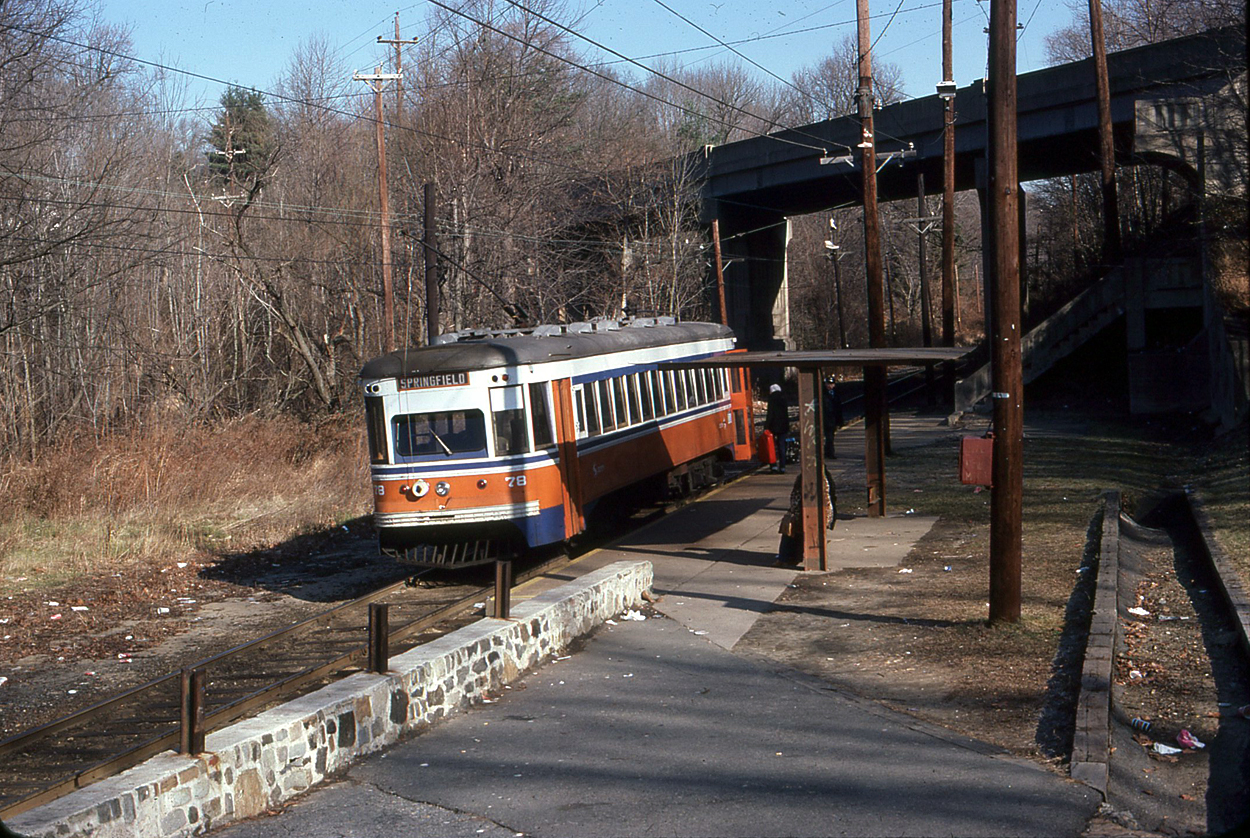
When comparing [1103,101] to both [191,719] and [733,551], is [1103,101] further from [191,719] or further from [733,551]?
[191,719]

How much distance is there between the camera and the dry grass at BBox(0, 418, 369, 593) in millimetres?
17094

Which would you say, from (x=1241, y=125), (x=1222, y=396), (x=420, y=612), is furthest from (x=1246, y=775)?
(x=1241, y=125)

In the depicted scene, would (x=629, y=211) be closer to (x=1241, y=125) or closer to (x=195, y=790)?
(x=1241, y=125)

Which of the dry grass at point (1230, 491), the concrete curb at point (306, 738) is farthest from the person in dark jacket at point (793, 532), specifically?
the dry grass at point (1230, 491)

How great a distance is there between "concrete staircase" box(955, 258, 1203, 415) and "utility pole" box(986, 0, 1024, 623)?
84.3 feet

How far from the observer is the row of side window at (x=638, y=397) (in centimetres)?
1605

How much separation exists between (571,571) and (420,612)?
225 centimetres

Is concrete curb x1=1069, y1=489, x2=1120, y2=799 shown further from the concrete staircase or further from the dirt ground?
the concrete staircase

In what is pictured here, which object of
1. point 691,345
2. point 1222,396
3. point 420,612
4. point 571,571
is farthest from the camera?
point 1222,396

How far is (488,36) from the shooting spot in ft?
125

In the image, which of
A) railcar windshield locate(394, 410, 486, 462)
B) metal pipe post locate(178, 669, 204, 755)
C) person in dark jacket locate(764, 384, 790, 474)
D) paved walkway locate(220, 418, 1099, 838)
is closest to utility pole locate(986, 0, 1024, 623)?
paved walkway locate(220, 418, 1099, 838)

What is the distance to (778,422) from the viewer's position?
926 inches

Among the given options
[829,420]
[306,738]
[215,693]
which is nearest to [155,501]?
[215,693]

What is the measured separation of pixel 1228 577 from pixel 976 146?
1309 inches
